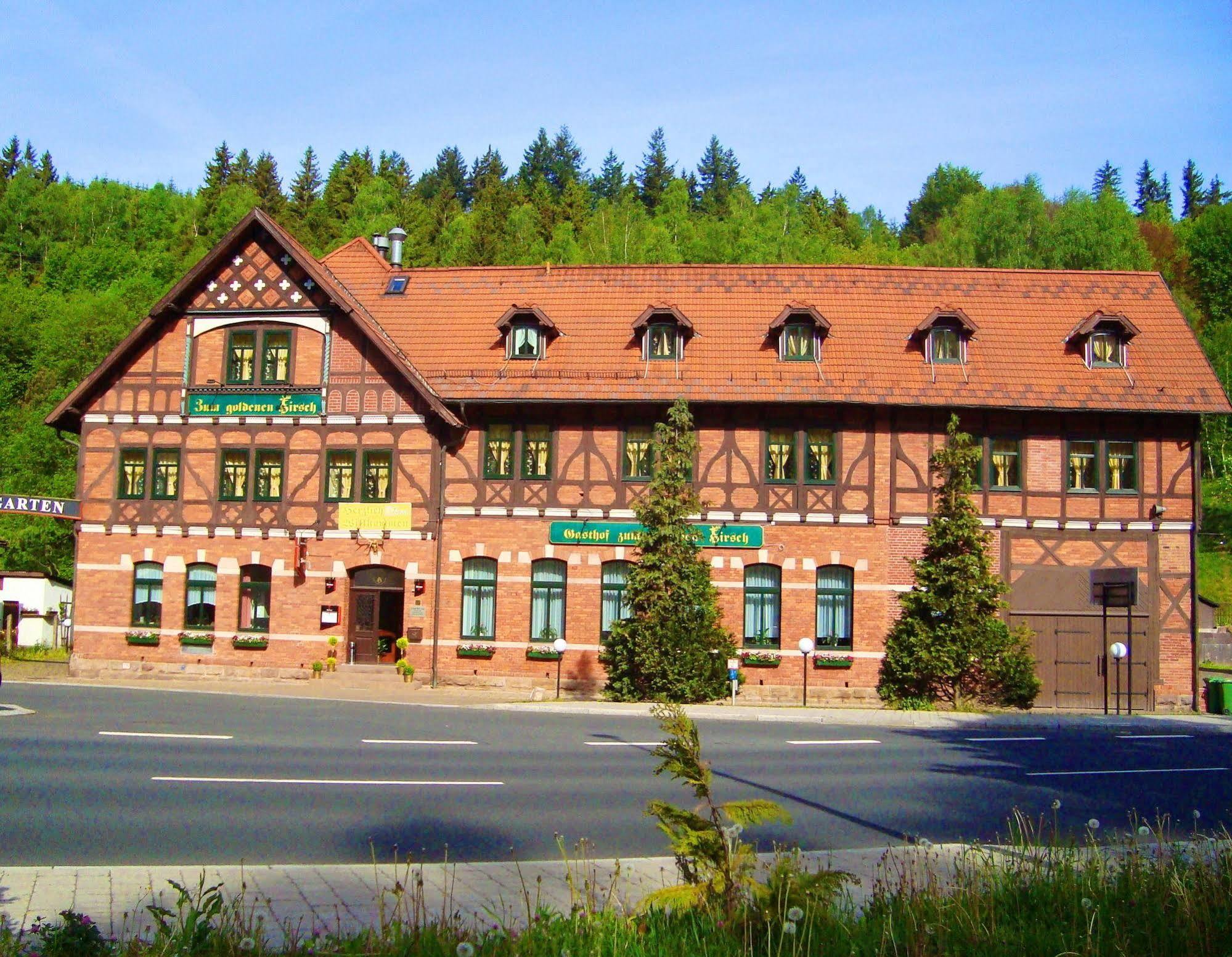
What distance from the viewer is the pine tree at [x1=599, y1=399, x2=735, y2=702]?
2758cm

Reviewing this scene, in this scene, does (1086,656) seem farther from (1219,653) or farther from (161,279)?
(161,279)

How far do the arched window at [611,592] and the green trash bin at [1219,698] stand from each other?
13.8 meters

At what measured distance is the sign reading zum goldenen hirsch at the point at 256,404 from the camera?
3081 centimetres

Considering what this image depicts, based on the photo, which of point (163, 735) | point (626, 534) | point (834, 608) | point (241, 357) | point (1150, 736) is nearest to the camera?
point (163, 735)

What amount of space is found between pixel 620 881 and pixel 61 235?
98.9 metres

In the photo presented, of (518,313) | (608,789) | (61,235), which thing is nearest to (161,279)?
(61,235)

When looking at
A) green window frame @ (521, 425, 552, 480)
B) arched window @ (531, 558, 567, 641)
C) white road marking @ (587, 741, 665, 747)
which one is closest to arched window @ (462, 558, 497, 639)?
arched window @ (531, 558, 567, 641)

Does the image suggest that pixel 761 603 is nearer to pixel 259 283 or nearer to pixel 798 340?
pixel 798 340

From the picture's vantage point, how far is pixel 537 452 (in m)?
30.5

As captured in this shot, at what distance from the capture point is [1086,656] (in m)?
29.6

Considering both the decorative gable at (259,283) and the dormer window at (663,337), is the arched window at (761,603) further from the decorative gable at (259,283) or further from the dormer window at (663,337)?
the decorative gable at (259,283)

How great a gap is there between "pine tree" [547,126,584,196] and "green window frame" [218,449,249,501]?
79.2 m

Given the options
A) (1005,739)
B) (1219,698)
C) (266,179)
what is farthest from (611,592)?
(266,179)

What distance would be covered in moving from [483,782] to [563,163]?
101385 mm
